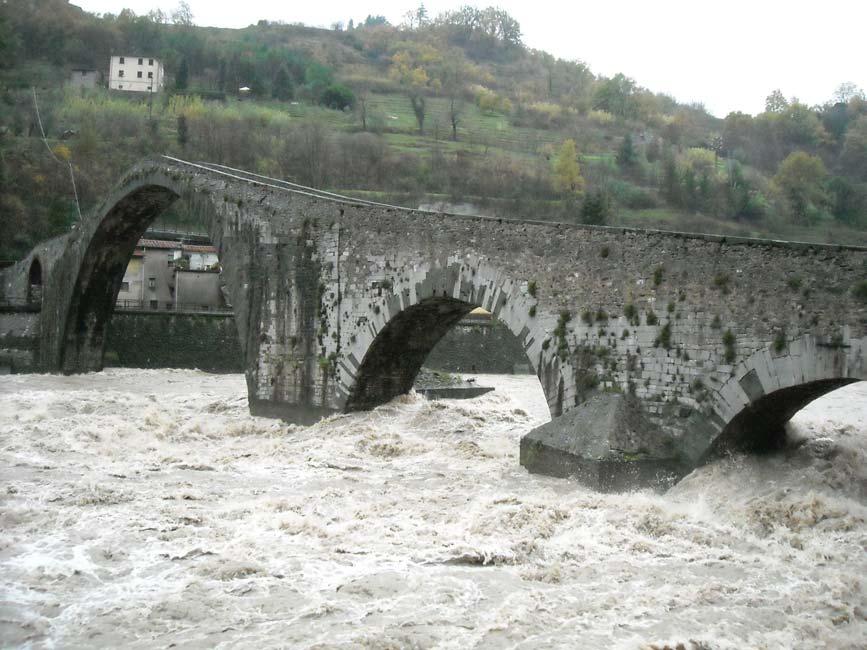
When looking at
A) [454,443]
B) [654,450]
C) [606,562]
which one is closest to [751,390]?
[654,450]

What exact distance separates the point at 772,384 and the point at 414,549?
13.6 feet

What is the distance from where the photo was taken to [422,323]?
50.8 ft

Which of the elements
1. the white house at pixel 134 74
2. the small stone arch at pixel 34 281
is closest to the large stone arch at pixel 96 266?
the small stone arch at pixel 34 281

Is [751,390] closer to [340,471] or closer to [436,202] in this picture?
[340,471]

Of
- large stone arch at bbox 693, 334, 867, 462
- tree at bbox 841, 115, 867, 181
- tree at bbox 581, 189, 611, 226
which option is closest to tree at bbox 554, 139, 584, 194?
tree at bbox 581, 189, 611, 226

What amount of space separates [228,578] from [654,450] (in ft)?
16.9

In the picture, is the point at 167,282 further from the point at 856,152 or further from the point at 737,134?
the point at 737,134

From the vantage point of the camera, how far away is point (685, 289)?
1048 cm

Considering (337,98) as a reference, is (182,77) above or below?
above

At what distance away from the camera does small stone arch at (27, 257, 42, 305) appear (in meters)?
32.0

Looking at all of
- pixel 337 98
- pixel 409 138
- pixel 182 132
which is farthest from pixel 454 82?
pixel 182 132

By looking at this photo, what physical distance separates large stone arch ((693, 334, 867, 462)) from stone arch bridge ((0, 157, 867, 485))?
0.02m

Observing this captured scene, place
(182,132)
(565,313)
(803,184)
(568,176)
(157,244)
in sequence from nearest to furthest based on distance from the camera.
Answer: (565,313) → (157,244) → (803,184) → (182,132) → (568,176)

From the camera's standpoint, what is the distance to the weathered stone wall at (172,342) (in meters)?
29.5
